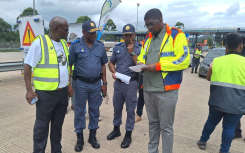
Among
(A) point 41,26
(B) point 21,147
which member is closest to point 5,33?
(A) point 41,26

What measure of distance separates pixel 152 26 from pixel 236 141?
2696 mm

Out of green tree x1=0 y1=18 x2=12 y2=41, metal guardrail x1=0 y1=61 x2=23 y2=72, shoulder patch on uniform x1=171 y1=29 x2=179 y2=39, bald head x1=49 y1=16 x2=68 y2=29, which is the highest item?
green tree x1=0 y1=18 x2=12 y2=41

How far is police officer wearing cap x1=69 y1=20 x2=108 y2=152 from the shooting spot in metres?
3.14

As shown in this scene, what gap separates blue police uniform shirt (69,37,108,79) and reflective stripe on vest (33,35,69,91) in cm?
65

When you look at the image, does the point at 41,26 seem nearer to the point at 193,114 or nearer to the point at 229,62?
the point at 193,114

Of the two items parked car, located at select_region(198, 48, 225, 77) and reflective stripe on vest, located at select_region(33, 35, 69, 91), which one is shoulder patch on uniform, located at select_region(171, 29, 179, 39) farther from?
parked car, located at select_region(198, 48, 225, 77)

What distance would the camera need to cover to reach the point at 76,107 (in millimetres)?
3246

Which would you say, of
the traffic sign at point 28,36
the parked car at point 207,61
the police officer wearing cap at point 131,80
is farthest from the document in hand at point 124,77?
the parked car at point 207,61

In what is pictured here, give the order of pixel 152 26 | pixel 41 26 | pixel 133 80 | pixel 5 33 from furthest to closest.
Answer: pixel 5 33 → pixel 41 26 → pixel 133 80 → pixel 152 26

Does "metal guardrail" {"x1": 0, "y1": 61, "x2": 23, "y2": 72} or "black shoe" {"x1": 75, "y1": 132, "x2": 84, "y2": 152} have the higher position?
"metal guardrail" {"x1": 0, "y1": 61, "x2": 23, "y2": 72}

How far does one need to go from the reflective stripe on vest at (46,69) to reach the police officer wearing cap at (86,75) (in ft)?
1.92

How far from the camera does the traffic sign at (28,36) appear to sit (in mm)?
7047

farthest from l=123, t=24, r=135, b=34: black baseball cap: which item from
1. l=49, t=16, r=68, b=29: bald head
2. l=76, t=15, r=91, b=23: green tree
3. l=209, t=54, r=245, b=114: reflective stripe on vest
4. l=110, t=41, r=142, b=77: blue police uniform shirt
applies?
l=76, t=15, r=91, b=23: green tree

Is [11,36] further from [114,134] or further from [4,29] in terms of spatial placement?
[114,134]
